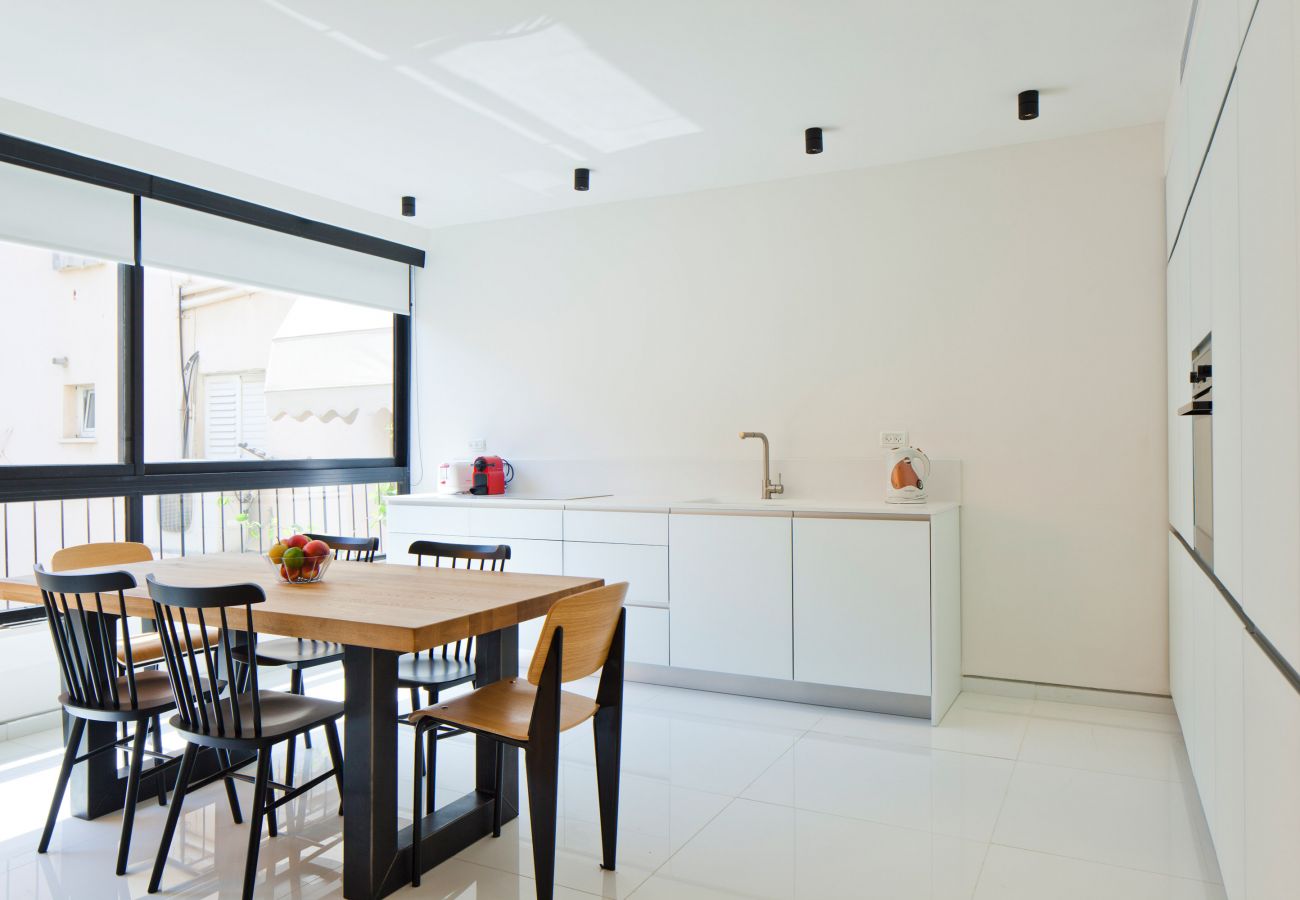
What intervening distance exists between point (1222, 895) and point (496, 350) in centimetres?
434

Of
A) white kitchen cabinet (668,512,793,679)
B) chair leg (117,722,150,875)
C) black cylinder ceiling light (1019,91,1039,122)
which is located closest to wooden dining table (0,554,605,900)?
chair leg (117,722,150,875)

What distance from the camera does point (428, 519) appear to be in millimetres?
4898

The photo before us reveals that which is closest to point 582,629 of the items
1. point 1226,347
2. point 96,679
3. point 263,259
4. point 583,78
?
point 96,679

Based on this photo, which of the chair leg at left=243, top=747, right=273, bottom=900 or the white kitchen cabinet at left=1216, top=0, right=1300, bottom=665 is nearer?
the white kitchen cabinet at left=1216, top=0, right=1300, bottom=665

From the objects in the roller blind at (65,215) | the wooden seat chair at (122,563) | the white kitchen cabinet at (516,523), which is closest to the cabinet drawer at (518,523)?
the white kitchen cabinet at (516,523)

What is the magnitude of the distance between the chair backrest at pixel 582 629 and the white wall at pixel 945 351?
7.77 ft

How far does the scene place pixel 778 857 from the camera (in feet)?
8.09

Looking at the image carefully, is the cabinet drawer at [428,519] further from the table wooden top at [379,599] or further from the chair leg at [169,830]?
the chair leg at [169,830]

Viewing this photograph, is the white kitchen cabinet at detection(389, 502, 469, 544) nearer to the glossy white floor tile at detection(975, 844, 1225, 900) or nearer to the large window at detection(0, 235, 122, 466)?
the large window at detection(0, 235, 122, 466)

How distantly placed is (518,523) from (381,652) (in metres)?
2.40

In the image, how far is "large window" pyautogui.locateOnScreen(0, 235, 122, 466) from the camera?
3.65 metres

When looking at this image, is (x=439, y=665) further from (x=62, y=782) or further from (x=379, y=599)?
(x=62, y=782)

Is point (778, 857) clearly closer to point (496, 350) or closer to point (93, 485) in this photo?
point (93, 485)

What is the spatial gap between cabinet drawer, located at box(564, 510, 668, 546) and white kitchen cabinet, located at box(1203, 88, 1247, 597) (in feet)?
8.03
